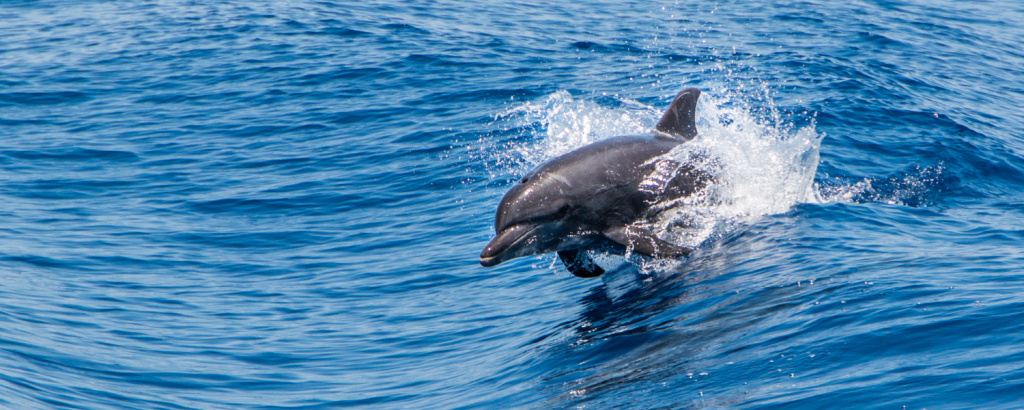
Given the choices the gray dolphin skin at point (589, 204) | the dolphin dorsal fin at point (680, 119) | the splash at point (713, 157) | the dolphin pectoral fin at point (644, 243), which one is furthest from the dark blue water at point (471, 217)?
the dolphin dorsal fin at point (680, 119)

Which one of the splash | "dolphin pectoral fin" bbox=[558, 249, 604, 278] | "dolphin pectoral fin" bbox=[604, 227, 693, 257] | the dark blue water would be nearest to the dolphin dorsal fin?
the splash

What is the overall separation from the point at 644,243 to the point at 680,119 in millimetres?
1937

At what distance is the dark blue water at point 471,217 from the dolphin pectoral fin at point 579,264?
1.15 feet

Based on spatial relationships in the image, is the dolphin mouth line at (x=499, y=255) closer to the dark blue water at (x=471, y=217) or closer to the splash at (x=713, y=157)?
the dark blue water at (x=471, y=217)

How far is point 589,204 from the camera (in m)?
9.67

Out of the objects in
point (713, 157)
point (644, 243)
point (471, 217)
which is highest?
point (713, 157)

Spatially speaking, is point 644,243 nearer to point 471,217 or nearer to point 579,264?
point 579,264

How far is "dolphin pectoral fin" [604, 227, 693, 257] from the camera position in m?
9.60

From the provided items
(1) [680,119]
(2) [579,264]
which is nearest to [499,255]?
(2) [579,264]

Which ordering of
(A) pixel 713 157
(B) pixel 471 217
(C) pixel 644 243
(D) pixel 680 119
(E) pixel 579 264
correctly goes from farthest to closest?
(B) pixel 471 217, (A) pixel 713 157, (D) pixel 680 119, (E) pixel 579 264, (C) pixel 644 243

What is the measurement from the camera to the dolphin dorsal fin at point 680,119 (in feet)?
35.5

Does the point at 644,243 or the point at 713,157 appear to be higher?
the point at 713,157

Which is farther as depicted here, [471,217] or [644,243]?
[471,217]

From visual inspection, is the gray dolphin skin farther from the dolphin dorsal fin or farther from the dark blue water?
the dark blue water
